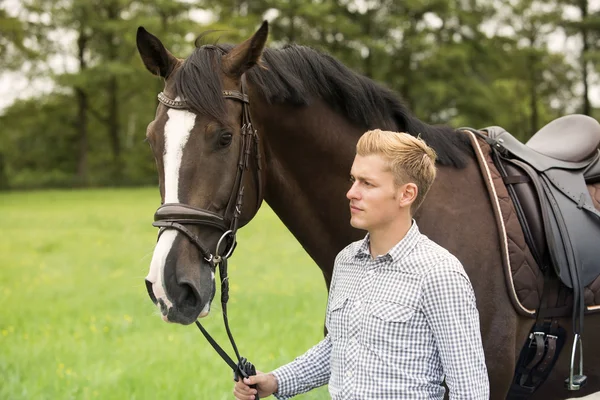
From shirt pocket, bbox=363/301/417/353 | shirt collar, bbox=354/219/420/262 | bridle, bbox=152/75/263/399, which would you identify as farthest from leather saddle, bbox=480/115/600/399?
bridle, bbox=152/75/263/399

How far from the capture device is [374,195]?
1708mm

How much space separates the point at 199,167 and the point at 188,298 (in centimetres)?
43

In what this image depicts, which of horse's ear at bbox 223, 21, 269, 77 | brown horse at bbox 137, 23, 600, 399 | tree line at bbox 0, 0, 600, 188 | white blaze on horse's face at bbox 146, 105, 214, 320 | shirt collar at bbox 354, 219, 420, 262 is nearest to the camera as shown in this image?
shirt collar at bbox 354, 219, 420, 262

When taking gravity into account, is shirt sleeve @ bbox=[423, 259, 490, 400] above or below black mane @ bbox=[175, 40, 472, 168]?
below

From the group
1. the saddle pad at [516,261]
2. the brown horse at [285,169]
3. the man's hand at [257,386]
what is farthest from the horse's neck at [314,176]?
the man's hand at [257,386]

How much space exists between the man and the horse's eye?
53 centimetres

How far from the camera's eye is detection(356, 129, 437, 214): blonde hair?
66.4 inches

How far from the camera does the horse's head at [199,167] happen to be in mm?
1926

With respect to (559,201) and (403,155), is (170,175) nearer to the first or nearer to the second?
(403,155)

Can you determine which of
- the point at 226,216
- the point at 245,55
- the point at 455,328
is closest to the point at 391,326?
the point at 455,328

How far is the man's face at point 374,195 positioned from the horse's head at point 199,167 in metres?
0.53

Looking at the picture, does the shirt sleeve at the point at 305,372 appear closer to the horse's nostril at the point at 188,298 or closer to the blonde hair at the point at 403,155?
the horse's nostril at the point at 188,298

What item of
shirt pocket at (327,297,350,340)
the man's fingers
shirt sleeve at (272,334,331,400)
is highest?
shirt pocket at (327,297,350,340)

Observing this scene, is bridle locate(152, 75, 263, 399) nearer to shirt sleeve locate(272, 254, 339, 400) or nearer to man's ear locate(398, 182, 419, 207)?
shirt sleeve locate(272, 254, 339, 400)
